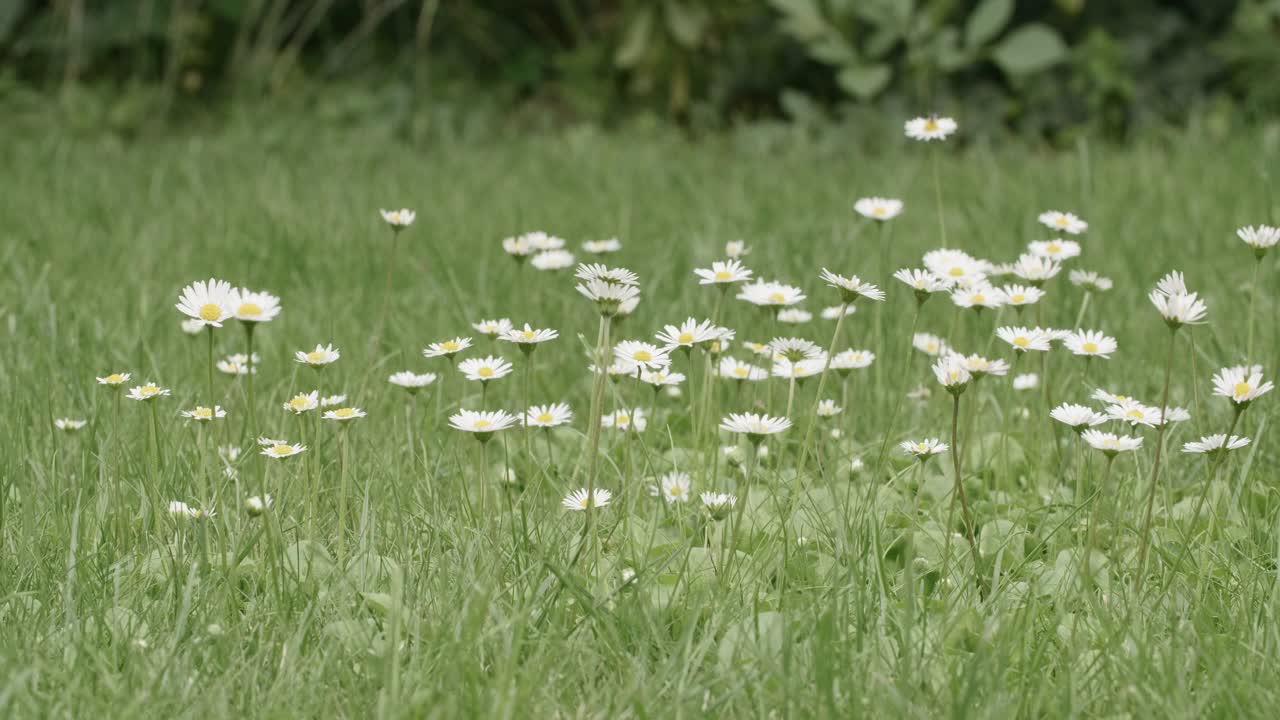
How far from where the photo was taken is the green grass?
113cm

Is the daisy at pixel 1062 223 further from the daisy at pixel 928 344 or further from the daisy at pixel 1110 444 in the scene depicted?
the daisy at pixel 1110 444

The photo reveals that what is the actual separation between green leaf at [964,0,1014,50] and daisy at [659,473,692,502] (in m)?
3.82

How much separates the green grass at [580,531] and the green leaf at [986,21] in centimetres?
208

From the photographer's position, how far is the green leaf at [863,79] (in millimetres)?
4898

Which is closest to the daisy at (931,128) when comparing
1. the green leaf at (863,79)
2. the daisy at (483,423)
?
the daisy at (483,423)

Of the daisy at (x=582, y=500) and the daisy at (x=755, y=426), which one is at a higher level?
the daisy at (x=755, y=426)

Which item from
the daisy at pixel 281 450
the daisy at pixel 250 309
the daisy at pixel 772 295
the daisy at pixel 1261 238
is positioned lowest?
the daisy at pixel 281 450

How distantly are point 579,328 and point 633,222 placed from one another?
106 centimetres

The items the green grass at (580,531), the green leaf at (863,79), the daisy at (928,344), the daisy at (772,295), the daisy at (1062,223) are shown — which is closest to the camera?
the green grass at (580,531)

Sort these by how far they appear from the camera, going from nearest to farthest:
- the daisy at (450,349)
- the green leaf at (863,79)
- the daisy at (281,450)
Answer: the daisy at (281,450), the daisy at (450,349), the green leaf at (863,79)

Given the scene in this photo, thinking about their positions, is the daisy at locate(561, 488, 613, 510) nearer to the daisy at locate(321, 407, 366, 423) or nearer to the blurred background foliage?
the daisy at locate(321, 407, 366, 423)

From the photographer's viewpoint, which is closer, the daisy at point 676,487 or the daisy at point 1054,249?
the daisy at point 676,487

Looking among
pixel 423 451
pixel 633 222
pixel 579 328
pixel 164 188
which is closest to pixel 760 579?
pixel 423 451

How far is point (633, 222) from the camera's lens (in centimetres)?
339
